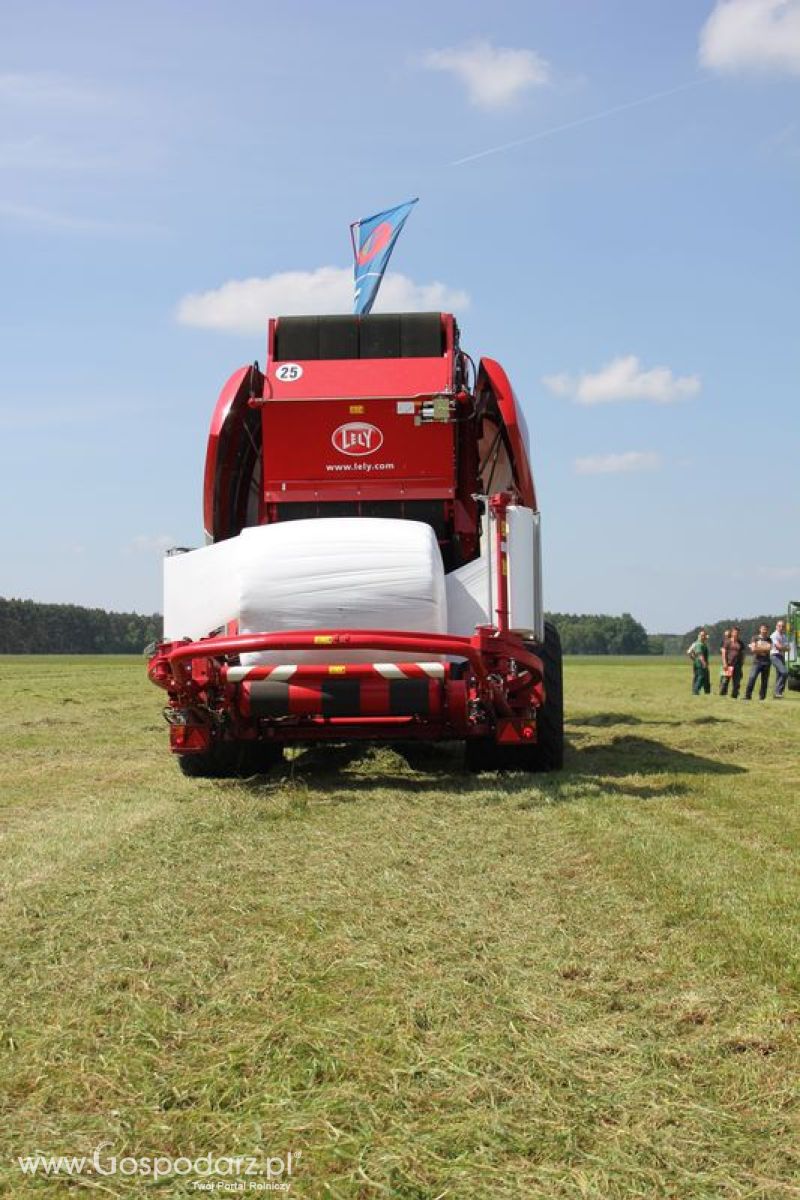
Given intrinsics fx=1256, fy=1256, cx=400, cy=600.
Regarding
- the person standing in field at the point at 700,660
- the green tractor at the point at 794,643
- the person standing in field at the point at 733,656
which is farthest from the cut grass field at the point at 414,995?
the green tractor at the point at 794,643

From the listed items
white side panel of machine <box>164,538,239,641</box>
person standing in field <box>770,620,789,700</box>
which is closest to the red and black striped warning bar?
white side panel of machine <box>164,538,239,641</box>

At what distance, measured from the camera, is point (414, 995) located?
3939 mm

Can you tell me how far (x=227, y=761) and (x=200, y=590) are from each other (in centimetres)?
147

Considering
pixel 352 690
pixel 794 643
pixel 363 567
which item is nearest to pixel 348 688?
pixel 352 690

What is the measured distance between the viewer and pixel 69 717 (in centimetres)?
1756

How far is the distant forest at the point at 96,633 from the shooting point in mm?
92575

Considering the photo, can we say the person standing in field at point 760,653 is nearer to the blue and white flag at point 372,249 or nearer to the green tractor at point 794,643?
the green tractor at point 794,643

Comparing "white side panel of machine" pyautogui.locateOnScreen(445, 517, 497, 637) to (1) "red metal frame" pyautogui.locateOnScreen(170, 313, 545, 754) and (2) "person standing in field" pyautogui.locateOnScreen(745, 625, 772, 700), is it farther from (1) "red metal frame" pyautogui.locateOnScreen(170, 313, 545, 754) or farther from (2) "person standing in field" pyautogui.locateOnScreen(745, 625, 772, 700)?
(2) "person standing in field" pyautogui.locateOnScreen(745, 625, 772, 700)

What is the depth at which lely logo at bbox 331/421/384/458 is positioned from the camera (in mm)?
10078

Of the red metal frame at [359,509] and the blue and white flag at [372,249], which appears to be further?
the blue and white flag at [372,249]

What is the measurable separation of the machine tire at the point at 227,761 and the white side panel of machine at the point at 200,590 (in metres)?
0.99

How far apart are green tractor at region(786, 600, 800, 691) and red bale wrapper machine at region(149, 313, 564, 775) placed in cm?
1967

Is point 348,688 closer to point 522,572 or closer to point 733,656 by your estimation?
point 522,572

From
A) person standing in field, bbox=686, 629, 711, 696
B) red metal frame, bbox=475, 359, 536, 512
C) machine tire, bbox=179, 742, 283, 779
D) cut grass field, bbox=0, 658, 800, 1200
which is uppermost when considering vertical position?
red metal frame, bbox=475, 359, 536, 512
